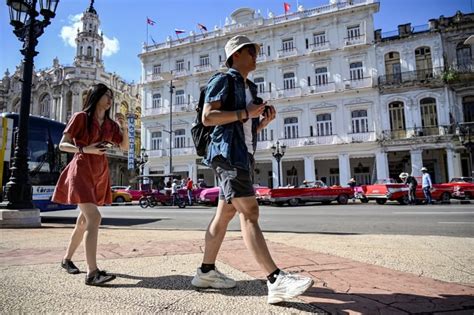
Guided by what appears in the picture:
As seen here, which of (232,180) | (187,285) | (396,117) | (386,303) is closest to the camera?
(386,303)

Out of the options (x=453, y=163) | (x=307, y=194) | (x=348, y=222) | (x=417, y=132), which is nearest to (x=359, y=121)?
(x=417, y=132)

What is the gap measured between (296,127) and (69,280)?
1020 inches

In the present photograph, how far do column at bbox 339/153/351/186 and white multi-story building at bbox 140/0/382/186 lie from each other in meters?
0.08

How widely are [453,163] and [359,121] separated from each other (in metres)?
7.14

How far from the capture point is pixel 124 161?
44.8 m

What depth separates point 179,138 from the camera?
31.5 metres

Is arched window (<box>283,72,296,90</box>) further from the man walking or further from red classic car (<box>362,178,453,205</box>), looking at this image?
the man walking

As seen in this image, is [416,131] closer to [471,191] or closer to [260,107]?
[471,191]

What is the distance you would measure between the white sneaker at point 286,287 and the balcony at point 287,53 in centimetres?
2784

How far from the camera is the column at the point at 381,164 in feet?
79.3

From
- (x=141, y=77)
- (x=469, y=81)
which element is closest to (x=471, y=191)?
(x=469, y=81)

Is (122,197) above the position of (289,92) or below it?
below

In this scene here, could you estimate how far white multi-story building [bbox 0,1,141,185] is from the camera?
144 feet

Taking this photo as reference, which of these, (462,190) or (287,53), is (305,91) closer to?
(287,53)
